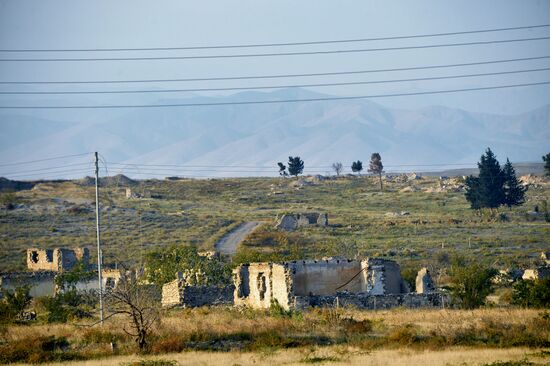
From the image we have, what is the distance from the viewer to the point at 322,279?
4709 centimetres

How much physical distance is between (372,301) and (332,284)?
354 cm

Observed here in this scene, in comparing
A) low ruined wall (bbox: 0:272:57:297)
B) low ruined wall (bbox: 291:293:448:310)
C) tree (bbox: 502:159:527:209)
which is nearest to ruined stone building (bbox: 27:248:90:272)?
low ruined wall (bbox: 0:272:57:297)

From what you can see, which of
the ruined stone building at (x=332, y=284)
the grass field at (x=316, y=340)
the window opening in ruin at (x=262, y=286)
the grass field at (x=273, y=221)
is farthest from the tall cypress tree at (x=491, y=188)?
the grass field at (x=316, y=340)

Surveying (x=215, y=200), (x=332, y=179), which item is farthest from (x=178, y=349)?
(x=332, y=179)

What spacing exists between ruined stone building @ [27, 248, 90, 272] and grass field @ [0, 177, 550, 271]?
7.91ft

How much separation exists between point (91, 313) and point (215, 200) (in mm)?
77947

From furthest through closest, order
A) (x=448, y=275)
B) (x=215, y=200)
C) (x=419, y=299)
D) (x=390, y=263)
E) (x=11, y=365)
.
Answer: (x=215, y=200)
(x=448, y=275)
(x=390, y=263)
(x=419, y=299)
(x=11, y=365)

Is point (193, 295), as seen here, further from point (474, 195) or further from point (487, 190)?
point (474, 195)

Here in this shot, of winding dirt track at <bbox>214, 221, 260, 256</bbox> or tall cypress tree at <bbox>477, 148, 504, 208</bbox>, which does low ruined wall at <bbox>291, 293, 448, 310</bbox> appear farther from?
tall cypress tree at <bbox>477, 148, 504, 208</bbox>

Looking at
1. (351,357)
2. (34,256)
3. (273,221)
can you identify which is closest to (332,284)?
(351,357)

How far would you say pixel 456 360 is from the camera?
29.7 metres

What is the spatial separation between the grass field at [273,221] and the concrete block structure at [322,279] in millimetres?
12866

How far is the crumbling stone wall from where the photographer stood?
4950 cm

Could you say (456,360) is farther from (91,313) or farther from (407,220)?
(407,220)
